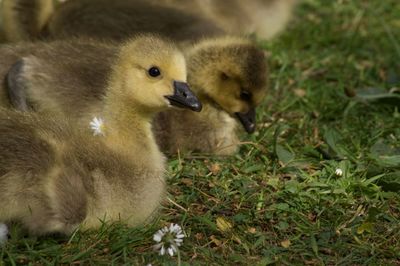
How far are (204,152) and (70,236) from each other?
100 cm

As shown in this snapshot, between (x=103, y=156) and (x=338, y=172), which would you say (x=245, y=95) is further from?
(x=103, y=156)

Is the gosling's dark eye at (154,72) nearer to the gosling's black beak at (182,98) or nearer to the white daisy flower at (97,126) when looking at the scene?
the gosling's black beak at (182,98)

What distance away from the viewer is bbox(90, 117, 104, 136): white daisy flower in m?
2.79

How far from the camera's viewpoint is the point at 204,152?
353 centimetres

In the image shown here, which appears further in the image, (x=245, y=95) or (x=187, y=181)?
(x=245, y=95)

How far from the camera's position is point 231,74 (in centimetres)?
348

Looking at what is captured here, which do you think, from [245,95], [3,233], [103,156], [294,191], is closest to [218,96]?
[245,95]

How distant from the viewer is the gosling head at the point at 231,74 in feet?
11.4

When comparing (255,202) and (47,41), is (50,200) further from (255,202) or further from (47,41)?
(47,41)

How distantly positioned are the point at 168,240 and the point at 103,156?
0.32 meters

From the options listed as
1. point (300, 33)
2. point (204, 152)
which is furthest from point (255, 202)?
point (300, 33)

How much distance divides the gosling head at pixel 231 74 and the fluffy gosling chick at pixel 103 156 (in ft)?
1.94

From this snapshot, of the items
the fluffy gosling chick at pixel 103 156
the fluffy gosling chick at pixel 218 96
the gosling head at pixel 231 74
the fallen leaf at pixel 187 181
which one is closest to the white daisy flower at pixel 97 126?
the fluffy gosling chick at pixel 103 156

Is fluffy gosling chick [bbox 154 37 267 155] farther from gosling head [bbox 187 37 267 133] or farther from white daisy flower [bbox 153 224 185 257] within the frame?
white daisy flower [bbox 153 224 185 257]
